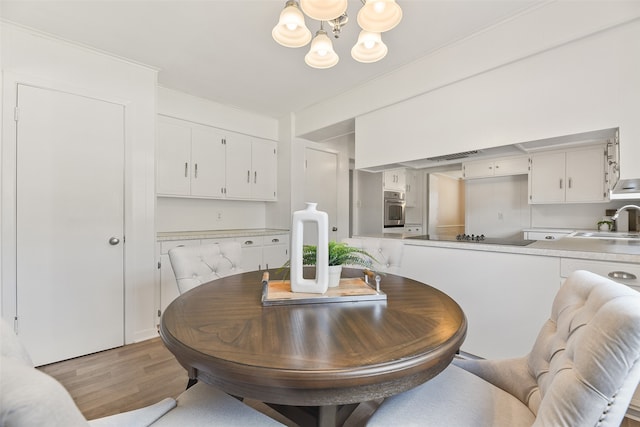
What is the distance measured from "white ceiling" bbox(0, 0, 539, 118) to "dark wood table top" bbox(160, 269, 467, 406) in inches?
74.2

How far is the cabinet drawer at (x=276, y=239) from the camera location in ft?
12.0

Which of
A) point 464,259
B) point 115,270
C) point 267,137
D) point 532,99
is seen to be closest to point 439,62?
point 532,99

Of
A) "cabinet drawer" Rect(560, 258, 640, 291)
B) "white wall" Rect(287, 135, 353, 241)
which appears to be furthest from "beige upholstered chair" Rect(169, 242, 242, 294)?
"cabinet drawer" Rect(560, 258, 640, 291)

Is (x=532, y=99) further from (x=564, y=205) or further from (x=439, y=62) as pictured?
(x=564, y=205)

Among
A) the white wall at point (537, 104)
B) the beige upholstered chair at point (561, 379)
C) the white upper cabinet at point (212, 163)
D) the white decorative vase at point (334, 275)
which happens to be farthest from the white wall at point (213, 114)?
the beige upholstered chair at point (561, 379)

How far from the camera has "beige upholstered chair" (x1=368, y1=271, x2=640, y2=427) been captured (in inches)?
23.4

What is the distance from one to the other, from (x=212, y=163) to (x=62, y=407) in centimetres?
335

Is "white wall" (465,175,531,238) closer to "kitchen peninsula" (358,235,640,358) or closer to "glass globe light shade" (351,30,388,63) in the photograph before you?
"kitchen peninsula" (358,235,640,358)

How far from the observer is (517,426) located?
870 millimetres

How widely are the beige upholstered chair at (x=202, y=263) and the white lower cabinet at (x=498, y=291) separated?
5.34ft

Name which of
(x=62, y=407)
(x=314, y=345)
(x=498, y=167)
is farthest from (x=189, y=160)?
(x=498, y=167)

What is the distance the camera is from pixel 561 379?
0.67m

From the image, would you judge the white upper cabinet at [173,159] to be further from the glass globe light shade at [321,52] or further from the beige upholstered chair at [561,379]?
the beige upholstered chair at [561,379]

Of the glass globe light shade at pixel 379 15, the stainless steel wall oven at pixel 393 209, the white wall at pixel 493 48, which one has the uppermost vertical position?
the white wall at pixel 493 48
